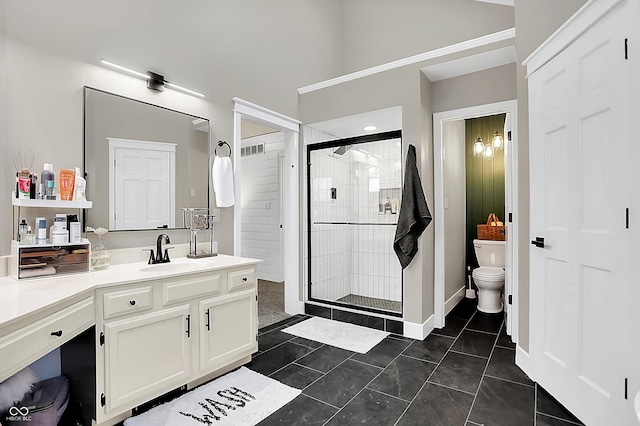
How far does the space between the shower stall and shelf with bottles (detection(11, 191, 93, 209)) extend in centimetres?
230

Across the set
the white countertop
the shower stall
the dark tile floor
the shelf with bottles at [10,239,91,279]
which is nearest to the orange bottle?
the shelf with bottles at [10,239,91,279]

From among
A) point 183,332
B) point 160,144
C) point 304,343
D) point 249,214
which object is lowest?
point 304,343

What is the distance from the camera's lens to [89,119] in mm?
2166

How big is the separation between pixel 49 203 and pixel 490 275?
4067 millimetres

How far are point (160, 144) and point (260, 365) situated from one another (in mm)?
1904

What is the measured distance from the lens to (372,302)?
3811 mm

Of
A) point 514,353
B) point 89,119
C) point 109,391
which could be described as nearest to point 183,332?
point 109,391

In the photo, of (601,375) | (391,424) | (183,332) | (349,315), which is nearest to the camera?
A: (601,375)

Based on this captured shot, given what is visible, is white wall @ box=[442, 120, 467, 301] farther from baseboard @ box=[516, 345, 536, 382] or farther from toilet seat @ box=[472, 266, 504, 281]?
baseboard @ box=[516, 345, 536, 382]

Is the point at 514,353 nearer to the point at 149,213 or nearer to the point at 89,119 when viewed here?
the point at 149,213

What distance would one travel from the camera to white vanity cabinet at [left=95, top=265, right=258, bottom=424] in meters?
1.74

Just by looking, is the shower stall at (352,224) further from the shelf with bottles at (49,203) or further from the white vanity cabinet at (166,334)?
the shelf with bottles at (49,203)

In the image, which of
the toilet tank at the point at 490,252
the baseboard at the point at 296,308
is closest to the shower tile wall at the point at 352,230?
the baseboard at the point at 296,308

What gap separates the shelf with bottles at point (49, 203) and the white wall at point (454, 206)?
128 inches
